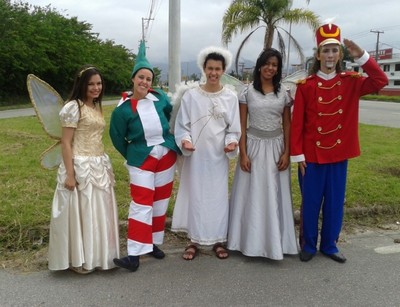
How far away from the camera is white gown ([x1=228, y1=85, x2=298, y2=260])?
333 cm

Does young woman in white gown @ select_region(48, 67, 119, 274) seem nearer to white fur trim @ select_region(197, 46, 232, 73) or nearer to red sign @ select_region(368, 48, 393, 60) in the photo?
white fur trim @ select_region(197, 46, 232, 73)

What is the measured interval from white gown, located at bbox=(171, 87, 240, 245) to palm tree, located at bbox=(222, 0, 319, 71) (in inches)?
352

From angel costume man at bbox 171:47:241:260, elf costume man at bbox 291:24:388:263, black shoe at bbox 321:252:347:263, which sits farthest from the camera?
black shoe at bbox 321:252:347:263

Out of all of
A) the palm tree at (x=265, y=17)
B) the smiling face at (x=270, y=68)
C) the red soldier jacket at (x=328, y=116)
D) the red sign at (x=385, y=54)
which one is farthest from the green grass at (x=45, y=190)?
the red sign at (x=385, y=54)

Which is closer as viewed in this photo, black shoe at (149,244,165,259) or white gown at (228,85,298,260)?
white gown at (228,85,298,260)

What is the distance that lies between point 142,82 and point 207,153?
773 mm

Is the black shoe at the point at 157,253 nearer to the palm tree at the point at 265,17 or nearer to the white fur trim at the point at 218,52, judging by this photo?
the white fur trim at the point at 218,52

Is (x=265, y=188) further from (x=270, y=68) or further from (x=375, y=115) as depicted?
(x=375, y=115)

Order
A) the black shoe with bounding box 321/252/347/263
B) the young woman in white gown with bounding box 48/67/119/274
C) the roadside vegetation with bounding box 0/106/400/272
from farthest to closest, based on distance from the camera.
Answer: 1. the roadside vegetation with bounding box 0/106/400/272
2. the black shoe with bounding box 321/252/347/263
3. the young woman in white gown with bounding box 48/67/119/274

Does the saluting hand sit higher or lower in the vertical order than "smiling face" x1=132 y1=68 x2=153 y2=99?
higher

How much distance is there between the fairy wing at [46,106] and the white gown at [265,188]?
1.51m

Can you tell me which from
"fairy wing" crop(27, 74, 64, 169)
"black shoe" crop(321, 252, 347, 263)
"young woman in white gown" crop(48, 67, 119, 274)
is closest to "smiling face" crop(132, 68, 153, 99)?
"young woman in white gown" crop(48, 67, 119, 274)

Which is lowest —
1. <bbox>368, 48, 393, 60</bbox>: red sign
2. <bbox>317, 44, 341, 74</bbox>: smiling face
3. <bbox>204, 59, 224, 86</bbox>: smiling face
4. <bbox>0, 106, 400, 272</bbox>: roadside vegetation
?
<bbox>0, 106, 400, 272</bbox>: roadside vegetation

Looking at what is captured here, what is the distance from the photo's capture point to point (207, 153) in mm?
3285
